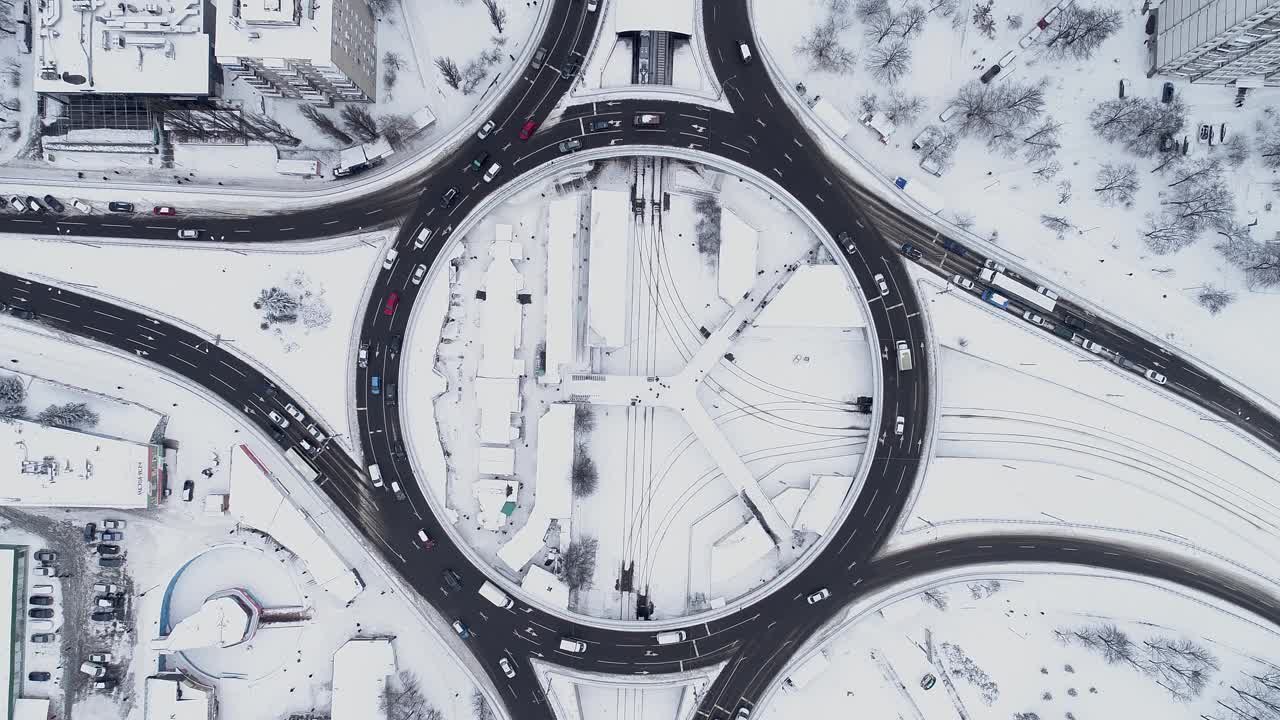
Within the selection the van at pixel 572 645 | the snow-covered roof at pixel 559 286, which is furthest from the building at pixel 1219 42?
the van at pixel 572 645

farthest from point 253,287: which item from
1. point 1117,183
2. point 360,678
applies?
point 1117,183

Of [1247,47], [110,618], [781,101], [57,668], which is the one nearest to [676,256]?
[781,101]

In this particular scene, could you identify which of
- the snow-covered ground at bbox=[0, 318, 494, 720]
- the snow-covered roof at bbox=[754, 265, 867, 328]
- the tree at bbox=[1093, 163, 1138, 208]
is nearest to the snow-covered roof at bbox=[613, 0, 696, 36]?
the snow-covered roof at bbox=[754, 265, 867, 328]

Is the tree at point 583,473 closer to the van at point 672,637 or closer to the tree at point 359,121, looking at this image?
the van at point 672,637

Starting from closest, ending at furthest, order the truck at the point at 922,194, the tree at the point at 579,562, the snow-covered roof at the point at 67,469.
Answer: the snow-covered roof at the point at 67,469 → the truck at the point at 922,194 → the tree at the point at 579,562

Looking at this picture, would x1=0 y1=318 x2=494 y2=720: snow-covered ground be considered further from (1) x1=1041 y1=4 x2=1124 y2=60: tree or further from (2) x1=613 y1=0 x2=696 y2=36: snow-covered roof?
(1) x1=1041 y1=4 x2=1124 y2=60: tree
